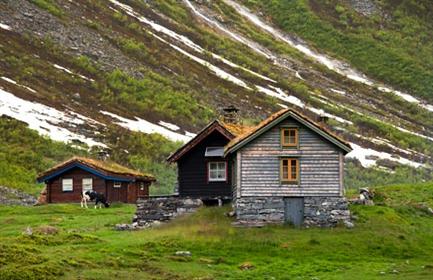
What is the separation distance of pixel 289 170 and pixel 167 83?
9514cm

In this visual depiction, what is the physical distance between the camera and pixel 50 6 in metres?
158

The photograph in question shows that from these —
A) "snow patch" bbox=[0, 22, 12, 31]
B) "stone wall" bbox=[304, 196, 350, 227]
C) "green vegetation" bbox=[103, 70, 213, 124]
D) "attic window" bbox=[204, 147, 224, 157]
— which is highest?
"snow patch" bbox=[0, 22, 12, 31]

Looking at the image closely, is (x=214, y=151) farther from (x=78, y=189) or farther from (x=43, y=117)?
(x=43, y=117)

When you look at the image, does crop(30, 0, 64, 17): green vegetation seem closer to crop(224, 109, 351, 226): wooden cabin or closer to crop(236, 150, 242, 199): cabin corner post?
crop(236, 150, 242, 199): cabin corner post

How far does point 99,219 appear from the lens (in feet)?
179

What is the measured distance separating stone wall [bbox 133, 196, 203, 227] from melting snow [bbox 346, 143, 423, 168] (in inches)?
2566

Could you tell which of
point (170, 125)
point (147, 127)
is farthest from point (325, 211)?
point (170, 125)

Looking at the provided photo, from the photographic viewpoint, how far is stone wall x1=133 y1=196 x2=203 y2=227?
51.8m

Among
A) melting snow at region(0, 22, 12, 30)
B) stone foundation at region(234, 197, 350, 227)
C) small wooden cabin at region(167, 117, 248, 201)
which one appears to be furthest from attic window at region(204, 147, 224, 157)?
melting snow at region(0, 22, 12, 30)

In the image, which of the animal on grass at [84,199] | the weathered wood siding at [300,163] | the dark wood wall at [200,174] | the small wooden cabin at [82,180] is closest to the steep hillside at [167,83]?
the small wooden cabin at [82,180]

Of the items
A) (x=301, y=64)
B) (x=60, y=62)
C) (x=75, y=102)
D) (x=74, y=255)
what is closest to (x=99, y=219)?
(x=74, y=255)

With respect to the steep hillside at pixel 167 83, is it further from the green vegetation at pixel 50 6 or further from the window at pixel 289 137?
the window at pixel 289 137

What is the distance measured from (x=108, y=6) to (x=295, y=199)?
425 ft

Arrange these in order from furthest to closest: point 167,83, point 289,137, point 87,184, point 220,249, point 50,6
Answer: point 50,6 < point 167,83 < point 87,184 < point 289,137 < point 220,249
